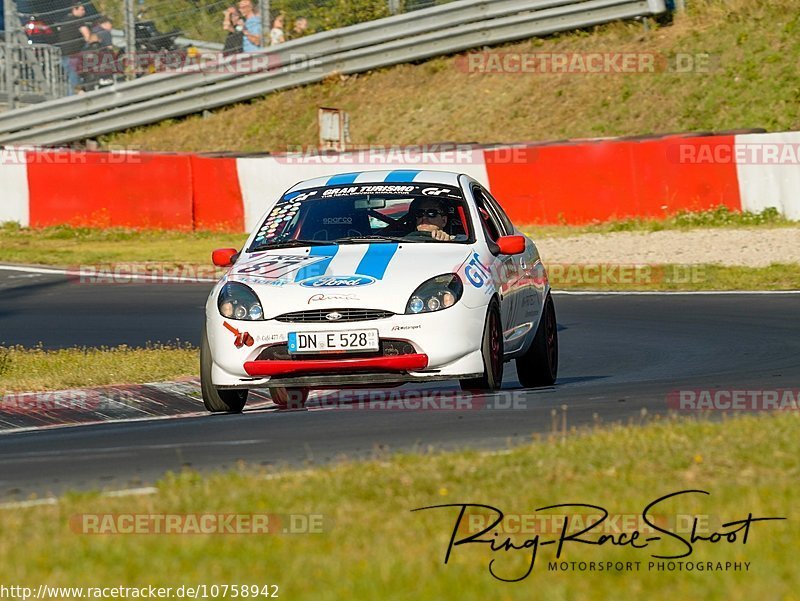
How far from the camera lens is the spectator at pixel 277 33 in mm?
28203

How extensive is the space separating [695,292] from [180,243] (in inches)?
389

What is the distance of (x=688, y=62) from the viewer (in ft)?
90.2

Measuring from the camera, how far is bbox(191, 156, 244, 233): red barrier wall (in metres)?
23.7

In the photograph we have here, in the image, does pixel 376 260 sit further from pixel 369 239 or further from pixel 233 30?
pixel 233 30

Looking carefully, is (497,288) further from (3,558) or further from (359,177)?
(3,558)

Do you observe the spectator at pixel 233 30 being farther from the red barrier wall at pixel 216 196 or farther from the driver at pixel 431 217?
the driver at pixel 431 217

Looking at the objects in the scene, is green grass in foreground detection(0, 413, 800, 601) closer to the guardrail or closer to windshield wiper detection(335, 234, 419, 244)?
windshield wiper detection(335, 234, 419, 244)

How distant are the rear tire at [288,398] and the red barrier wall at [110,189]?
1412cm

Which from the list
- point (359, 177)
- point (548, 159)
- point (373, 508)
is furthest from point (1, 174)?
point (373, 508)

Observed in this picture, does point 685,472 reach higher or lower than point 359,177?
lower

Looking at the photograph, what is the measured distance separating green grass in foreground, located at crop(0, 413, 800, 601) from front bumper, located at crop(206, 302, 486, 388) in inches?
76.2
